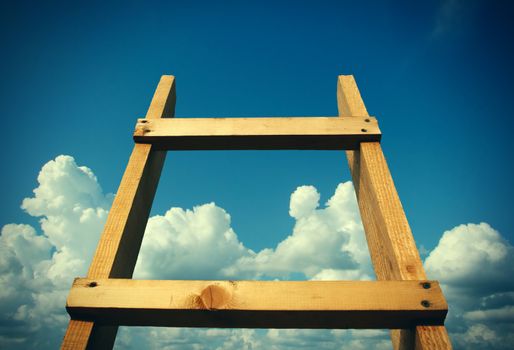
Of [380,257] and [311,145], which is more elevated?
[311,145]

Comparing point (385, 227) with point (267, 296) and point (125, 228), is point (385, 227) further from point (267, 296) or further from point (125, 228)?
point (125, 228)

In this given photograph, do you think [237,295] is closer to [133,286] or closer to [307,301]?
[307,301]

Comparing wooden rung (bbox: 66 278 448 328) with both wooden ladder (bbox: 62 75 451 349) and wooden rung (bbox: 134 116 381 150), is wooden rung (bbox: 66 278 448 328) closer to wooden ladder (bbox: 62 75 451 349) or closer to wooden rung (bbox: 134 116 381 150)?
wooden ladder (bbox: 62 75 451 349)

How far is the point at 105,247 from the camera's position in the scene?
140cm

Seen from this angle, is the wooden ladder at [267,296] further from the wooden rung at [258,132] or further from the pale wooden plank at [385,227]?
the wooden rung at [258,132]

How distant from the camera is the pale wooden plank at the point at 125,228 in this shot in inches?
48.0

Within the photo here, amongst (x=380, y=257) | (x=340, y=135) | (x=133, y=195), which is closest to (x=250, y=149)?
(x=340, y=135)

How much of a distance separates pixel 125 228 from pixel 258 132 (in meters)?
0.95

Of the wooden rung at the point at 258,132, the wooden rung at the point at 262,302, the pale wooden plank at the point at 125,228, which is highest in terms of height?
the wooden rung at the point at 258,132

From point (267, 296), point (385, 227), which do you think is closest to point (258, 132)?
point (385, 227)

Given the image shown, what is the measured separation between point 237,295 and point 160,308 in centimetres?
29

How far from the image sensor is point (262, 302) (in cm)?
116

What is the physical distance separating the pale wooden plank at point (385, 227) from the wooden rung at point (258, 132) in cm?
13

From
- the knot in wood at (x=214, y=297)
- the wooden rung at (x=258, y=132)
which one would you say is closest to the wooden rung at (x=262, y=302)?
the knot in wood at (x=214, y=297)
